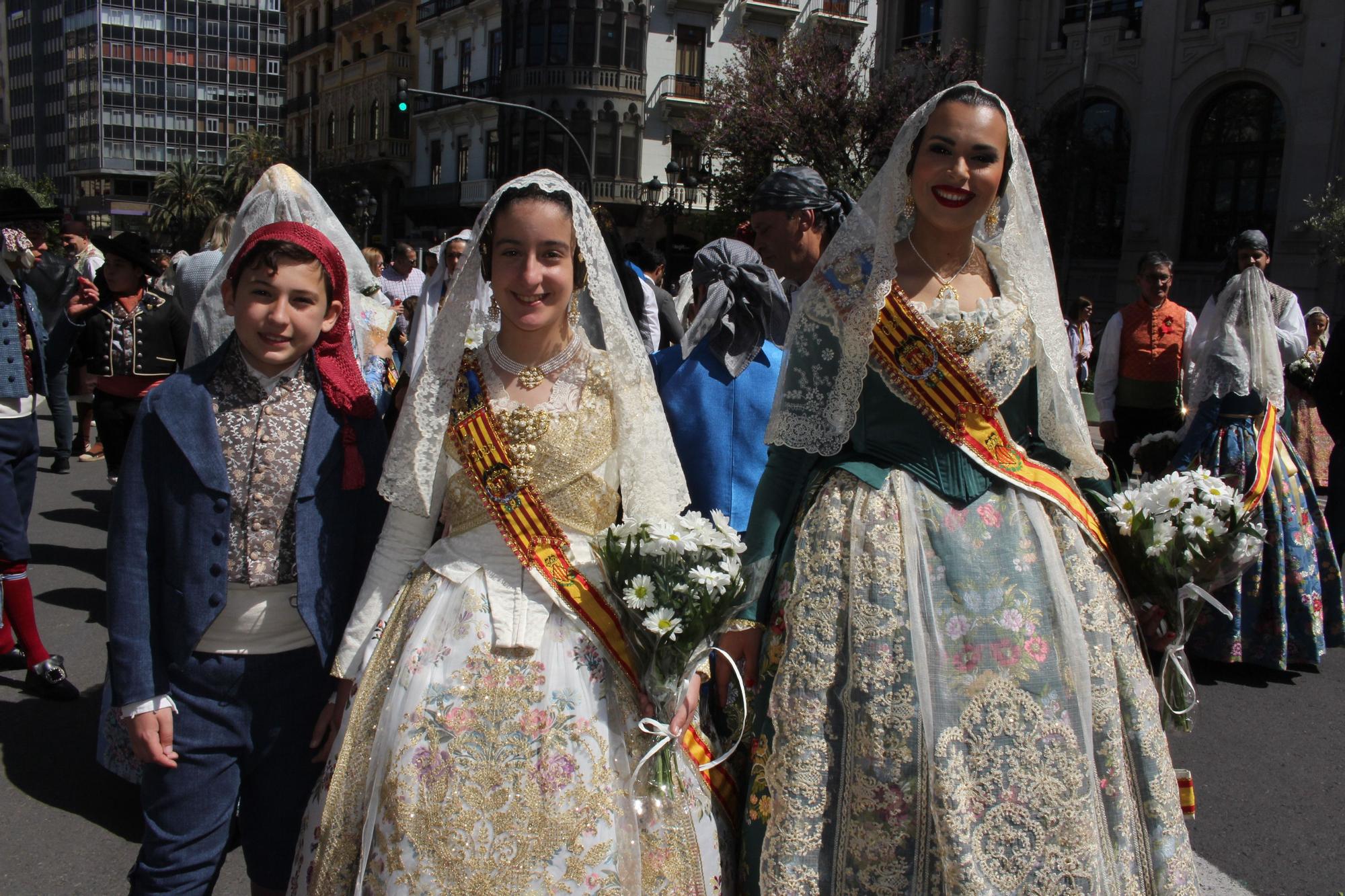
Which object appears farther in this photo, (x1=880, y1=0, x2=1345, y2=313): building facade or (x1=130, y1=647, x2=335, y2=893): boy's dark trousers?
(x1=880, y1=0, x2=1345, y2=313): building facade

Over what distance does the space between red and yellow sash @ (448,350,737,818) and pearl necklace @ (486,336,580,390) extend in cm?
9

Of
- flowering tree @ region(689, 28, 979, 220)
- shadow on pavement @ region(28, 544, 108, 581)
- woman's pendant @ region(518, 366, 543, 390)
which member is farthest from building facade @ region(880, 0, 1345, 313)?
woman's pendant @ region(518, 366, 543, 390)

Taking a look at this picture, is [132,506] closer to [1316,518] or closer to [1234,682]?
[1234,682]

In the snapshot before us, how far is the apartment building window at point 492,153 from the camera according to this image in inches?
1600

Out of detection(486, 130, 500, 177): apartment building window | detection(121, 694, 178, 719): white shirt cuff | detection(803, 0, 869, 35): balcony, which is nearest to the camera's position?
detection(121, 694, 178, 719): white shirt cuff

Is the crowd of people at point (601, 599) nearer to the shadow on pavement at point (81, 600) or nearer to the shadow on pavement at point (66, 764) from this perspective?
the shadow on pavement at point (66, 764)

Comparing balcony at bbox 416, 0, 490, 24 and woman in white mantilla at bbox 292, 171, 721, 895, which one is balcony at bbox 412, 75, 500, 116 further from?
woman in white mantilla at bbox 292, 171, 721, 895

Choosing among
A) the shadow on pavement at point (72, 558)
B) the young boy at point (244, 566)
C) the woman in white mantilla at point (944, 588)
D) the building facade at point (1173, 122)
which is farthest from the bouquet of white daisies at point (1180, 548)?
the building facade at point (1173, 122)

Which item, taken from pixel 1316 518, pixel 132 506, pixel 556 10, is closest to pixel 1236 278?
pixel 1316 518

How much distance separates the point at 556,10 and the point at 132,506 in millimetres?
38665

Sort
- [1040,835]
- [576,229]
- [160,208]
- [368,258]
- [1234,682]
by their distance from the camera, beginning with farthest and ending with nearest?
[160,208], [368,258], [1234,682], [576,229], [1040,835]

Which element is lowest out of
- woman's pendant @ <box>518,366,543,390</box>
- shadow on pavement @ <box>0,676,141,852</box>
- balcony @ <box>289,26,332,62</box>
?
shadow on pavement @ <box>0,676,141,852</box>

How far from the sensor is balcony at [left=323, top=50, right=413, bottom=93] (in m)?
47.3

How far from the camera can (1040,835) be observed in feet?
7.04
